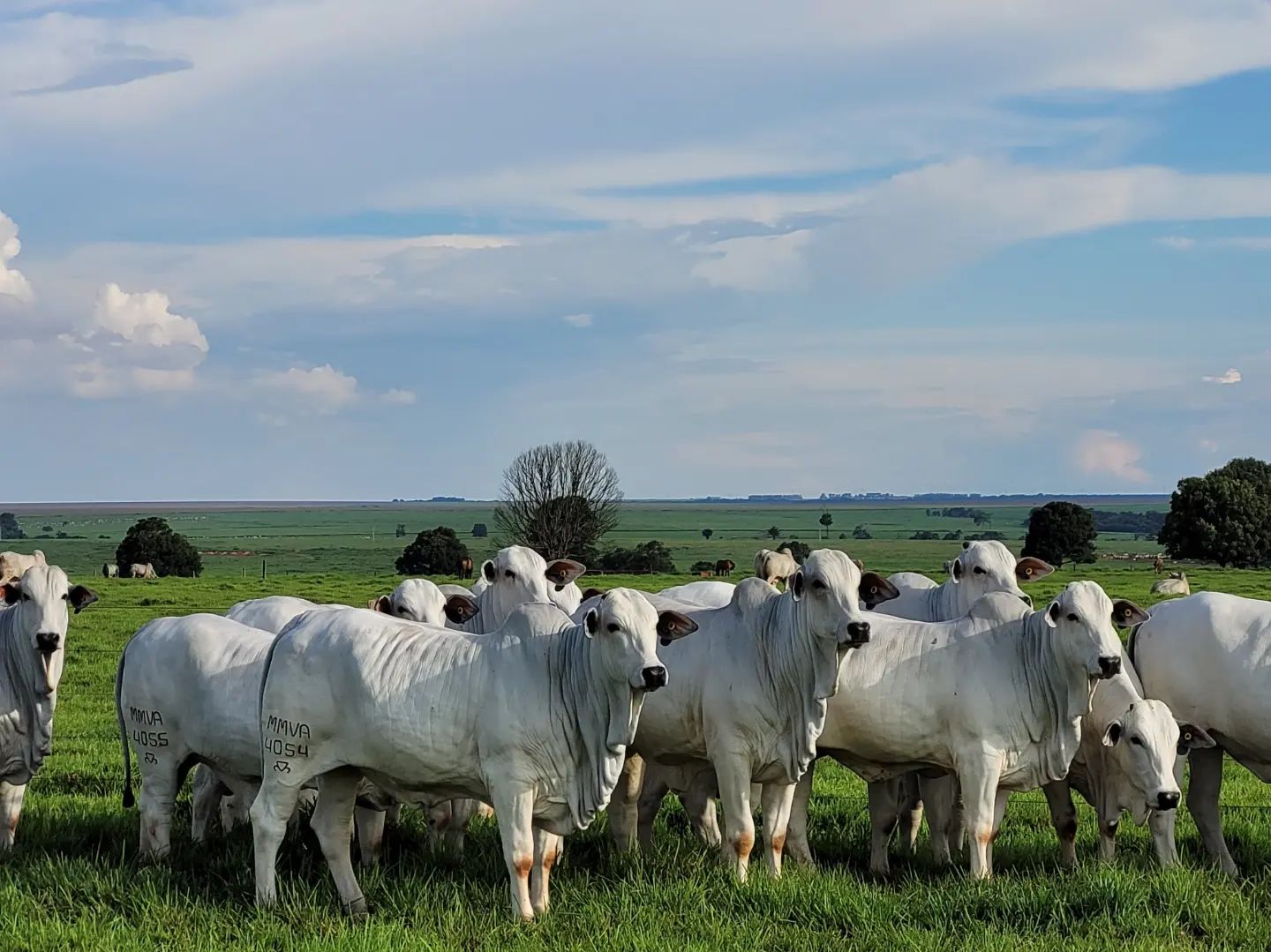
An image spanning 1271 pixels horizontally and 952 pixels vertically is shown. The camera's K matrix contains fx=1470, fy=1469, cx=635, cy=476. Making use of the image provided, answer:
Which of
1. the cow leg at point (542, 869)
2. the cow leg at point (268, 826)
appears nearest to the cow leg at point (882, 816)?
the cow leg at point (542, 869)

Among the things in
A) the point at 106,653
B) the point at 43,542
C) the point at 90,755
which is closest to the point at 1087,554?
the point at 106,653

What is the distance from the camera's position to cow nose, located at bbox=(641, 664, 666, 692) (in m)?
8.55

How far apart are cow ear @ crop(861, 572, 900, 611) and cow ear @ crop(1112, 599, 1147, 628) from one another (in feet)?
5.07

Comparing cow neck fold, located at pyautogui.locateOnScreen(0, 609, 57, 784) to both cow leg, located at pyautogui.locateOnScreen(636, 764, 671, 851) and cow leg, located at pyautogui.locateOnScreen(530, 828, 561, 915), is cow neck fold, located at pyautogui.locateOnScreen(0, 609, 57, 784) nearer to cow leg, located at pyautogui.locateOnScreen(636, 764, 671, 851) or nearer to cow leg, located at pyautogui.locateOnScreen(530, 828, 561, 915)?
cow leg, located at pyautogui.locateOnScreen(530, 828, 561, 915)

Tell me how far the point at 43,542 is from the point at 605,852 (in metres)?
134

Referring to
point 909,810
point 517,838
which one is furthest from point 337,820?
point 909,810

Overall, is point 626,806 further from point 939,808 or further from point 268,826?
point 268,826

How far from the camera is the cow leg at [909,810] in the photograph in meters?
11.4

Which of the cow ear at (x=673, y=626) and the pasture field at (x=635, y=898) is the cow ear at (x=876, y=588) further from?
the pasture field at (x=635, y=898)

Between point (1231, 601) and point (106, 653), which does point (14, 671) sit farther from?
point (106, 653)

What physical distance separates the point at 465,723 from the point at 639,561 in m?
64.7

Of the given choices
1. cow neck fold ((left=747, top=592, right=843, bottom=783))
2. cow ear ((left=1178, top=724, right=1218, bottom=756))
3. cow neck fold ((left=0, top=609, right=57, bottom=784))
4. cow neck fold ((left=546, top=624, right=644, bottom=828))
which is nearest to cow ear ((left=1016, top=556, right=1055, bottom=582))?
cow ear ((left=1178, top=724, right=1218, bottom=756))

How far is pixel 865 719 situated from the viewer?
10312mm

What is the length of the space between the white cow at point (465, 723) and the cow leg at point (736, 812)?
1167 mm
